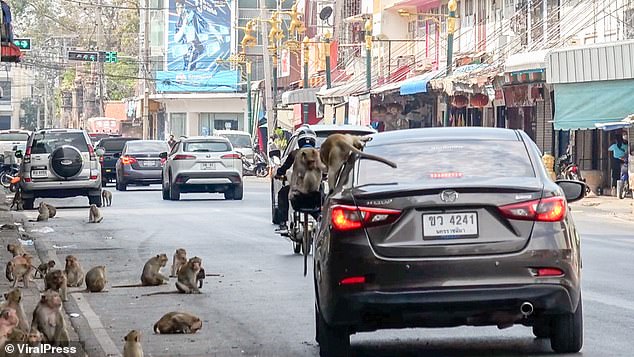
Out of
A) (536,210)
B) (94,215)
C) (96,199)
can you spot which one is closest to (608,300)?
(536,210)

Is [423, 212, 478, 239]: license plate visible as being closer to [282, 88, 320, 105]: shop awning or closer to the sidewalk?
the sidewalk

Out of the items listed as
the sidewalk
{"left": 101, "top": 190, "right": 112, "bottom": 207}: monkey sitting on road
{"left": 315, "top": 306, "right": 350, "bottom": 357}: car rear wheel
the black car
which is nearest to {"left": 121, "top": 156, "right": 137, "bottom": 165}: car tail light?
the black car

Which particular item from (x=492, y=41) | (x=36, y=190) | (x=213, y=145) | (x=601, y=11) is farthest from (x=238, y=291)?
(x=492, y=41)

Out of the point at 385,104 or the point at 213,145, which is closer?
the point at 213,145

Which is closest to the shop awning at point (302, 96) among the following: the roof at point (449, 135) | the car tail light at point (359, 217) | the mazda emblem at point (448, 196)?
the roof at point (449, 135)

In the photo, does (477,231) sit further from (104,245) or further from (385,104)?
(385,104)

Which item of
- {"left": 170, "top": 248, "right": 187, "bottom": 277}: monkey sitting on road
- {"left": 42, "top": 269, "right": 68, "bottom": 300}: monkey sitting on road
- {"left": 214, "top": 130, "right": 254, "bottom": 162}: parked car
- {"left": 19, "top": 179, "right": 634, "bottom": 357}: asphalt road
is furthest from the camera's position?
{"left": 214, "top": 130, "right": 254, "bottom": 162}: parked car

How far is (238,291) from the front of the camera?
14383 mm

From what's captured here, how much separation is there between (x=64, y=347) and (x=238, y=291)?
4.93 meters

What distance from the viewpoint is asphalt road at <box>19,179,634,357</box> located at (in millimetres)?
10129

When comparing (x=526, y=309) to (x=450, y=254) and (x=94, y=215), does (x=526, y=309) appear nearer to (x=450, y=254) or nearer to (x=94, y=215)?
(x=450, y=254)

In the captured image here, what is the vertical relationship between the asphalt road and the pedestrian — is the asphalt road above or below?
below

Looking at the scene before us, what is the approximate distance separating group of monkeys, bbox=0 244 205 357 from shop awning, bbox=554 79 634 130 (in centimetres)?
1951

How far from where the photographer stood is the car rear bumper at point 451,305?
8.49m
